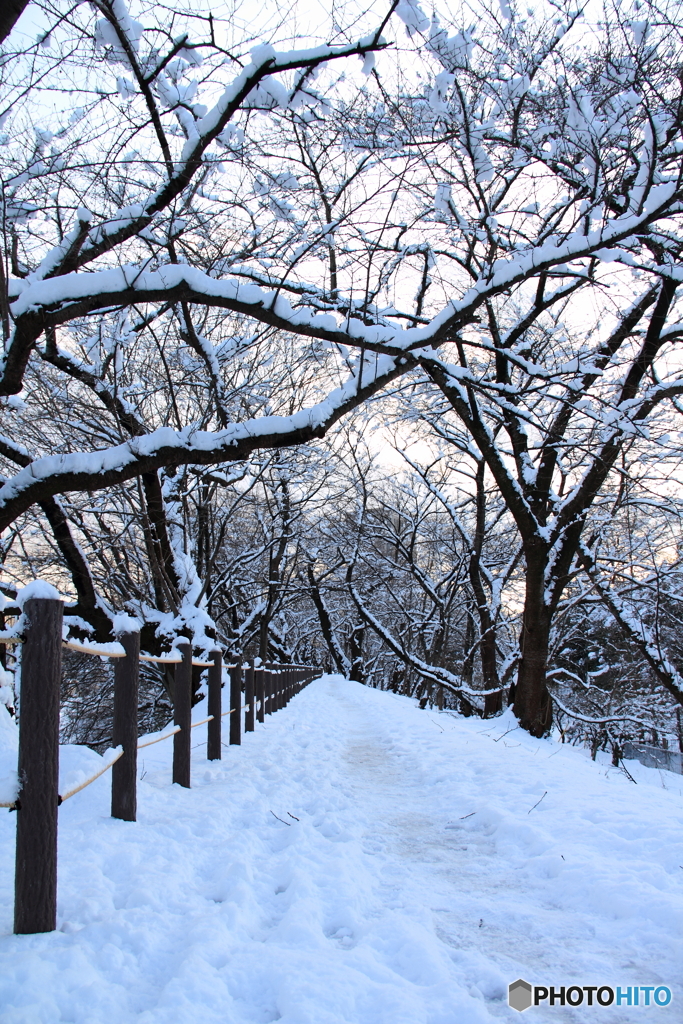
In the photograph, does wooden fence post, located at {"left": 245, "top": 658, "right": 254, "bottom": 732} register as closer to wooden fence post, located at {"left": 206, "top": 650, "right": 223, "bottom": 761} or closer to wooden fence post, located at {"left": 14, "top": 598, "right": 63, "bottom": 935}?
wooden fence post, located at {"left": 206, "top": 650, "right": 223, "bottom": 761}

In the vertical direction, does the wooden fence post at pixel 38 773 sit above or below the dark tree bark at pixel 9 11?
below

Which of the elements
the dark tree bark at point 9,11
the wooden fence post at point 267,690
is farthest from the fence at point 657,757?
the dark tree bark at point 9,11

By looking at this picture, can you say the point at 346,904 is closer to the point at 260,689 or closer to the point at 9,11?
the point at 9,11

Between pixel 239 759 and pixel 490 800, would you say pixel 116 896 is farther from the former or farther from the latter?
pixel 239 759

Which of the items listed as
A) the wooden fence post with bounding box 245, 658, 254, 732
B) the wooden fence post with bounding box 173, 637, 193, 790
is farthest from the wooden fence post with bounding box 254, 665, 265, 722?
the wooden fence post with bounding box 173, 637, 193, 790

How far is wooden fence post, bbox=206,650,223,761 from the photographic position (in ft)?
21.8

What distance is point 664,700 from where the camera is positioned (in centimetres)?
2397

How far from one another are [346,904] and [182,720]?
2589 millimetres

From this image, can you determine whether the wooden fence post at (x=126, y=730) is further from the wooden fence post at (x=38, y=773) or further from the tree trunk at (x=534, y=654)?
the tree trunk at (x=534, y=654)

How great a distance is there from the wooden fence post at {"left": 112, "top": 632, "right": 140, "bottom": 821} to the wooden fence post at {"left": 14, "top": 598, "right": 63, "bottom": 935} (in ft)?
4.29

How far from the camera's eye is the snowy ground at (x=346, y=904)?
2150mm

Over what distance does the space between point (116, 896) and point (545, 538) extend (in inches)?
324

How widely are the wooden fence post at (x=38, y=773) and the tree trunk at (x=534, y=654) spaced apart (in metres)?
8.45

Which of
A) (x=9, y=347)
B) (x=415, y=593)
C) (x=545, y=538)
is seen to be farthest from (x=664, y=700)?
(x=9, y=347)
